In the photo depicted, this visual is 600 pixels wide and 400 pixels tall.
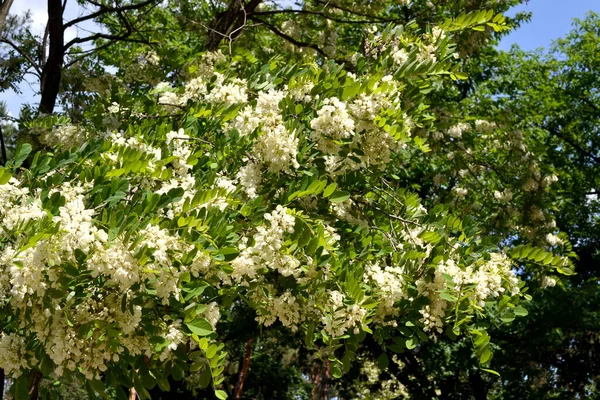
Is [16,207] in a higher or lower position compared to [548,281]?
lower

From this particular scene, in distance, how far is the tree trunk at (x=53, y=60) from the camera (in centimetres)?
727

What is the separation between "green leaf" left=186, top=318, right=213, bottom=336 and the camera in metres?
3.09

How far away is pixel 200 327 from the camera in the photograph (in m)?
3.12

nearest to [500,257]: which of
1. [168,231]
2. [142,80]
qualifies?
[168,231]

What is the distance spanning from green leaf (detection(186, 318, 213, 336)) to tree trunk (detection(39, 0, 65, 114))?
4.65m

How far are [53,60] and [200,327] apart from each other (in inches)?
203

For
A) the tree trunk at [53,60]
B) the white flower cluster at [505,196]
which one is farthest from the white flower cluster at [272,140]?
the white flower cluster at [505,196]

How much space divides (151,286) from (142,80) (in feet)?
11.6

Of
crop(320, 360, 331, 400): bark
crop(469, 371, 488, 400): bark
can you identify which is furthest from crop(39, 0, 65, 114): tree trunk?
crop(320, 360, 331, 400): bark

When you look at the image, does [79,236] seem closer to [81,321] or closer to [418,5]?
[81,321]

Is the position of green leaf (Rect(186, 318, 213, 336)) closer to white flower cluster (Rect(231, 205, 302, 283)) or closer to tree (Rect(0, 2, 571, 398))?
tree (Rect(0, 2, 571, 398))

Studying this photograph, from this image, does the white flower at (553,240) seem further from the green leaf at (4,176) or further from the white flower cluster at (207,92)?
the green leaf at (4,176)

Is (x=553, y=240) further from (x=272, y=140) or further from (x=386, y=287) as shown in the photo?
(x=272, y=140)

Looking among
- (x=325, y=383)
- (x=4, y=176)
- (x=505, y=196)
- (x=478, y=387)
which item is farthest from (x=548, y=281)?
(x=325, y=383)
